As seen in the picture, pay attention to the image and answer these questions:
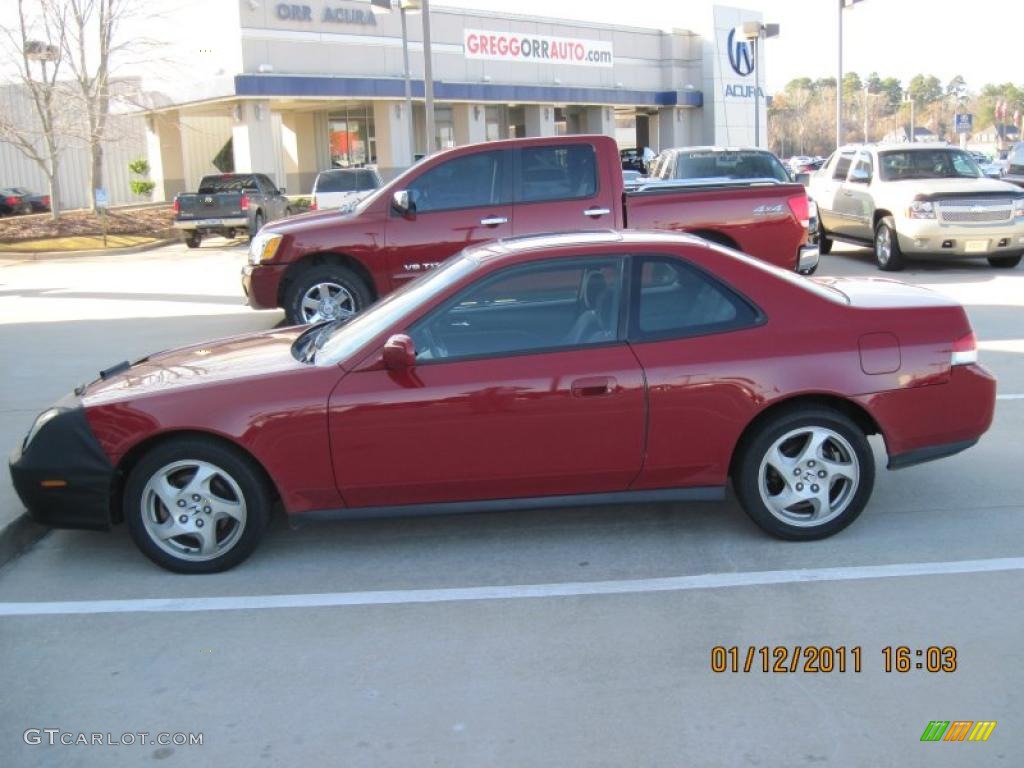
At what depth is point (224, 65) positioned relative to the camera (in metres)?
34.3

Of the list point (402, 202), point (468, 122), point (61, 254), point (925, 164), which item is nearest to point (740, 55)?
point (468, 122)

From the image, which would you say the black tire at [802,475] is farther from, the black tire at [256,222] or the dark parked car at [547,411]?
the black tire at [256,222]

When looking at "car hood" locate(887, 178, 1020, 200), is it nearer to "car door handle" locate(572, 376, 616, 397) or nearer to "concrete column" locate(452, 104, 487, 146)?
"car door handle" locate(572, 376, 616, 397)

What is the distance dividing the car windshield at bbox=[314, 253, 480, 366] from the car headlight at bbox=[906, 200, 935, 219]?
10535mm

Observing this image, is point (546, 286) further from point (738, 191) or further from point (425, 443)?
point (738, 191)

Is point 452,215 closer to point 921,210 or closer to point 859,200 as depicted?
point 921,210

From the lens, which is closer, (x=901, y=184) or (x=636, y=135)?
(x=901, y=184)

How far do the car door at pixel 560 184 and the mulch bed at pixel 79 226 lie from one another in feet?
65.7

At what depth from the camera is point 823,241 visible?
1823 cm

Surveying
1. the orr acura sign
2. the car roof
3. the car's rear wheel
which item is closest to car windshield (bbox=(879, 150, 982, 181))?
the car's rear wheel

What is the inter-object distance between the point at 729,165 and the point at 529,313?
475 inches

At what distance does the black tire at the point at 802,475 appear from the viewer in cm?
507

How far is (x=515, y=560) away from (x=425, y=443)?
767 mm

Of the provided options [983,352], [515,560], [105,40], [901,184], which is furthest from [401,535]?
[105,40]
